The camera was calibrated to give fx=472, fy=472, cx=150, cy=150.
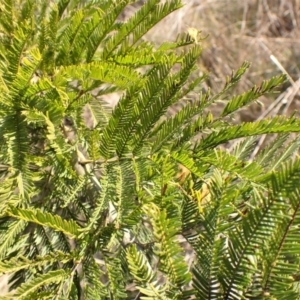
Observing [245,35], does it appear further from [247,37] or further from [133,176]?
[133,176]

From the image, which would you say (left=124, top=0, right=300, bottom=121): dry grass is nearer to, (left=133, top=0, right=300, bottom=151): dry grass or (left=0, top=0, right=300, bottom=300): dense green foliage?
(left=133, top=0, right=300, bottom=151): dry grass

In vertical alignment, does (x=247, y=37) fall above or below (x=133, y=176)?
below

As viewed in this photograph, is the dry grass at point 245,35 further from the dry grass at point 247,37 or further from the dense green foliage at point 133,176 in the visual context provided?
the dense green foliage at point 133,176

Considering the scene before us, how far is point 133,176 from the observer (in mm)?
739

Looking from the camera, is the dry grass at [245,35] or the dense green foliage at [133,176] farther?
the dry grass at [245,35]

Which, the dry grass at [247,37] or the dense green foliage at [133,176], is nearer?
the dense green foliage at [133,176]

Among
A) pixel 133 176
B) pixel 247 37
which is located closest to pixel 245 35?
pixel 247 37

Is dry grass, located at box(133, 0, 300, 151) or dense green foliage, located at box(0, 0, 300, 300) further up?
dense green foliage, located at box(0, 0, 300, 300)

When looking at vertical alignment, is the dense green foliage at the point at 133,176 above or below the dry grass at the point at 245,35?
above

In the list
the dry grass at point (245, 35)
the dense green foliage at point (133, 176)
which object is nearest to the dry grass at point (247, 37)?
the dry grass at point (245, 35)

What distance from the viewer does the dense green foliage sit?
22.3 inches

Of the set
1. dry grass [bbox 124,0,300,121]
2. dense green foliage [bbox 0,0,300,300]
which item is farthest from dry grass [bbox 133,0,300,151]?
dense green foliage [bbox 0,0,300,300]

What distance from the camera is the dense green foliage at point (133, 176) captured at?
565mm

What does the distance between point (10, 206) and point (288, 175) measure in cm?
41
